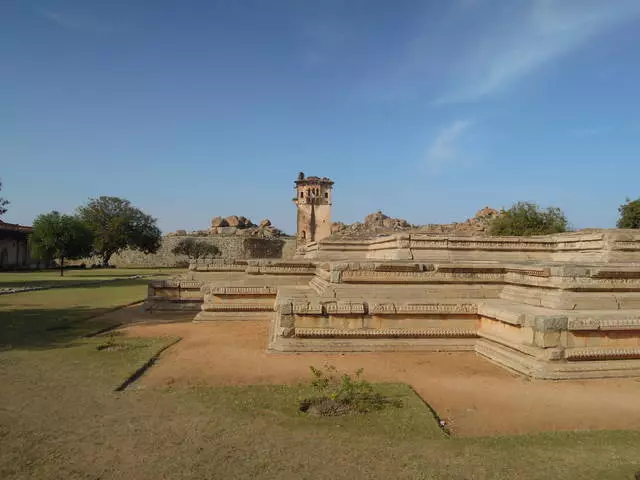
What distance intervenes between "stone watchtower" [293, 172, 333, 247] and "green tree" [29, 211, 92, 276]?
1682 centimetres

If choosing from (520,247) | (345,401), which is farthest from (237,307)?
(520,247)

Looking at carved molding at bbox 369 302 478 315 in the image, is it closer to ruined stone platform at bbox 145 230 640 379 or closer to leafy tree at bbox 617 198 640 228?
ruined stone platform at bbox 145 230 640 379

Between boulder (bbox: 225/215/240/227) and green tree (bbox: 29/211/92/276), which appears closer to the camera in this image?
green tree (bbox: 29/211/92/276)

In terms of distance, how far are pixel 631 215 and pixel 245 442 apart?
31.8 metres

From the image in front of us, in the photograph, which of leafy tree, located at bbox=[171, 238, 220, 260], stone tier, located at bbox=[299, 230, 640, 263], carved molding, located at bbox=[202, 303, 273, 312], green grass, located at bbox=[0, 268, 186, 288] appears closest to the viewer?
carved molding, located at bbox=[202, 303, 273, 312]

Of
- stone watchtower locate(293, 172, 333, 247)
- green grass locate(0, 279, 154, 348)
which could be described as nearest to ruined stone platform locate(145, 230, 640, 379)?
green grass locate(0, 279, 154, 348)

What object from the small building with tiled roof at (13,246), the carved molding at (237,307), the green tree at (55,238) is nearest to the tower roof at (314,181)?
the green tree at (55,238)

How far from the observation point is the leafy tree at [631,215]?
91.5 ft

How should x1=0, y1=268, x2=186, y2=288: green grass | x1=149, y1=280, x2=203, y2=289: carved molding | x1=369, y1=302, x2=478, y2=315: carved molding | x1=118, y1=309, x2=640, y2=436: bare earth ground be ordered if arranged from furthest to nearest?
x1=0, y1=268, x2=186, y2=288: green grass, x1=149, y1=280, x2=203, y2=289: carved molding, x1=369, y1=302, x2=478, y2=315: carved molding, x1=118, y1=309, x2=640, y2=436: bare earth ground

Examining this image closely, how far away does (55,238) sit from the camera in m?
29.2

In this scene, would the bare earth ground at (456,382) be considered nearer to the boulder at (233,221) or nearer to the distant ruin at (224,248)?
the distant ruin at (224,248)

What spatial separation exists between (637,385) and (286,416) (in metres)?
3.71

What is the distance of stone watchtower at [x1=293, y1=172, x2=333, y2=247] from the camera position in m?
39.4

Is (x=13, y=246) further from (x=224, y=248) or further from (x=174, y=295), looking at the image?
(x=174, y=295)
